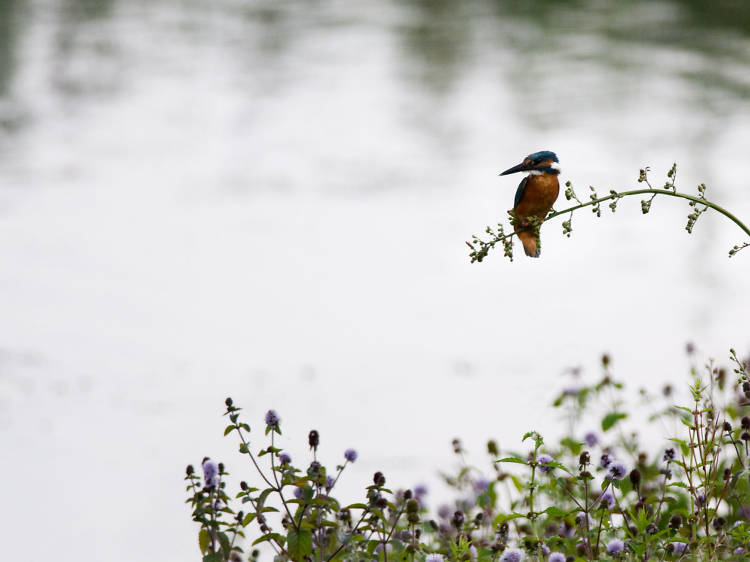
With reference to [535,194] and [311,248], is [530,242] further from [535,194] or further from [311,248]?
[311,248]

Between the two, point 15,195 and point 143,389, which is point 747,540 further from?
point 15,195

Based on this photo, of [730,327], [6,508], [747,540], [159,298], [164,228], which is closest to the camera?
[747,540]

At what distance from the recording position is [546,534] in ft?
8.15

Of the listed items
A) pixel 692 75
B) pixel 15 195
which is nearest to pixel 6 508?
pixel 15 195

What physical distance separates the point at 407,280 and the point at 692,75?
470cm

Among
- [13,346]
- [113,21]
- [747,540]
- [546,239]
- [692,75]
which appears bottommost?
[747,540]

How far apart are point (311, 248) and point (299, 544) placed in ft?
12.7

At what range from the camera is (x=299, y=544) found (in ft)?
5.60

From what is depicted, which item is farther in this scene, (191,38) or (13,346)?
(191,38)

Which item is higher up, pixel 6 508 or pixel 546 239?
pixel 546 239

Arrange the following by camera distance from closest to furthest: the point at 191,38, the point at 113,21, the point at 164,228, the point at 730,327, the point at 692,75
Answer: the point at 730,327
the point at 164,228
the point at 692,75
the point at 191,38
the point at 113,21

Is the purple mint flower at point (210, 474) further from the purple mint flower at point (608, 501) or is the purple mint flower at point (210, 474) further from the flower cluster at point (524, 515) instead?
the purple mint flower at point (608, 501)

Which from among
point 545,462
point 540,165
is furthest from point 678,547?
point 540,165

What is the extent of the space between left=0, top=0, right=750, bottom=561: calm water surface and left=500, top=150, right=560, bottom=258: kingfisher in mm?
2111
